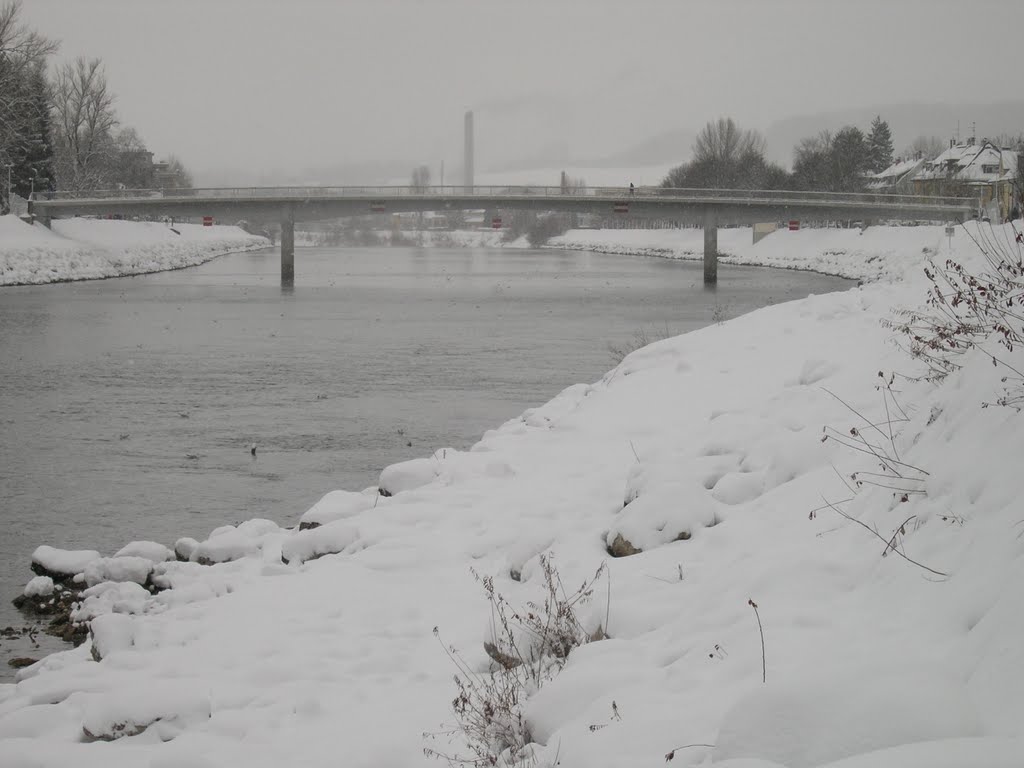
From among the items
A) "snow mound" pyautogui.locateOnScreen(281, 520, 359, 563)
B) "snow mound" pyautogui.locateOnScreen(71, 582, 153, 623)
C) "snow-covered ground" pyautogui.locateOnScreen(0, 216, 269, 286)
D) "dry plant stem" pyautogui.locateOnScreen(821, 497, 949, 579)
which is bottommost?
"snow mound" pyautogui.locateOnScreen(71, 582, 153, 623)

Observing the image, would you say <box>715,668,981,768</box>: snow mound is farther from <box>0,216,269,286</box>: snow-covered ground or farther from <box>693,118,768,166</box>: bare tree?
<box>693,118,768,166</box>: bare tree

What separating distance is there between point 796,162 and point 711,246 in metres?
67.6

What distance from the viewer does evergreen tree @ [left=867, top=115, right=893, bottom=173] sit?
5251 inches

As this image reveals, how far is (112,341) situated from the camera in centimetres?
3058

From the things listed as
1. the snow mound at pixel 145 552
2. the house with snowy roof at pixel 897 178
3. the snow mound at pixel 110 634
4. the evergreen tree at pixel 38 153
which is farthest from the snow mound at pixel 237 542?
the house with snowy roof at pixel 897 178

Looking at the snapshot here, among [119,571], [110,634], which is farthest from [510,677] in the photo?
[119,571]

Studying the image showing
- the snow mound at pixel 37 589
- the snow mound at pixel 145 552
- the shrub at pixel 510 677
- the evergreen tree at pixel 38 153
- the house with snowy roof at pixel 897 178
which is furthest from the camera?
the house with snowy roof at pixel 897 178

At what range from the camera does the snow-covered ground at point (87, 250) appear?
57828 mm

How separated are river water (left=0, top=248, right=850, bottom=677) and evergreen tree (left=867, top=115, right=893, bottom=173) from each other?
295 ft

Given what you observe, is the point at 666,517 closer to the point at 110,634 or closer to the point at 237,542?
the point at 110,634

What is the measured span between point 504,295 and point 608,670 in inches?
1892

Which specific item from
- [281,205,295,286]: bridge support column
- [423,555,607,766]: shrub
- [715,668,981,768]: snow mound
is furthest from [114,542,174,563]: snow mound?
[281,205,295,286]: bridge support column

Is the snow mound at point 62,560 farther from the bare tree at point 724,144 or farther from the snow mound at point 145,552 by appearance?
the bare tree at point 724,144

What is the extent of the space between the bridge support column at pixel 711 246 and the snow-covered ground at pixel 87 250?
118 feet
